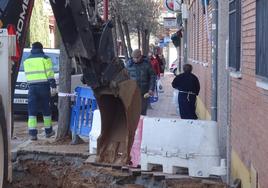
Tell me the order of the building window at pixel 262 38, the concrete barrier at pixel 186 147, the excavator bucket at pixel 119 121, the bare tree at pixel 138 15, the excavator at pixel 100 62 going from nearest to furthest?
the building window at pixel 262 38 → the excavator at pixel 100 62 → the excavator bucket at pixel 119 121 → the concrete barrier at pixel 186 147 → the bare tree at pixel 138 15

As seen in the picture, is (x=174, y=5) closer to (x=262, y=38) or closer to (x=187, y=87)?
(x=187, y=87)

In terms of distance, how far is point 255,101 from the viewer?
7500 millimetres

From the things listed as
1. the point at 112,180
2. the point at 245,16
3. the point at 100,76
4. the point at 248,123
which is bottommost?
the point at 112,180

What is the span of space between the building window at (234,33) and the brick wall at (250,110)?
318mm

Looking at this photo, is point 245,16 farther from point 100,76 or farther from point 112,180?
point 112,180

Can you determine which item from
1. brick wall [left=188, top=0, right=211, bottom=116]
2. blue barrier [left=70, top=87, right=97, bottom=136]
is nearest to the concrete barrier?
blue barrier [left=70, top=87, right=97, bottom=136]

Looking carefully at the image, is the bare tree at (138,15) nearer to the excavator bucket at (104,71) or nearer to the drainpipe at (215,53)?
the drainpipe at (215,53)

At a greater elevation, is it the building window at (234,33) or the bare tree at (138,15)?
the bare tree at (138,15)

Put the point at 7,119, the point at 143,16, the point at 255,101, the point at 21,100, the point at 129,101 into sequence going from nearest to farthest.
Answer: the point at 7,119
the point at 255,101
the point at 129,101
the point at 21,100
the point at 143,16

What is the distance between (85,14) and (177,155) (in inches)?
93.7

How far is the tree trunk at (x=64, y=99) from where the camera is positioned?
45.5 feet

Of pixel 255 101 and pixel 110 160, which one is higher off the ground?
pixel 255 101

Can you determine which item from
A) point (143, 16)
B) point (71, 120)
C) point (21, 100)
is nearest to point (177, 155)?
point (71, 120)

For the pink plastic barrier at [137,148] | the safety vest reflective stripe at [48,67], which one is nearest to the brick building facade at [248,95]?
the pink plastic barrier at [137,148]
